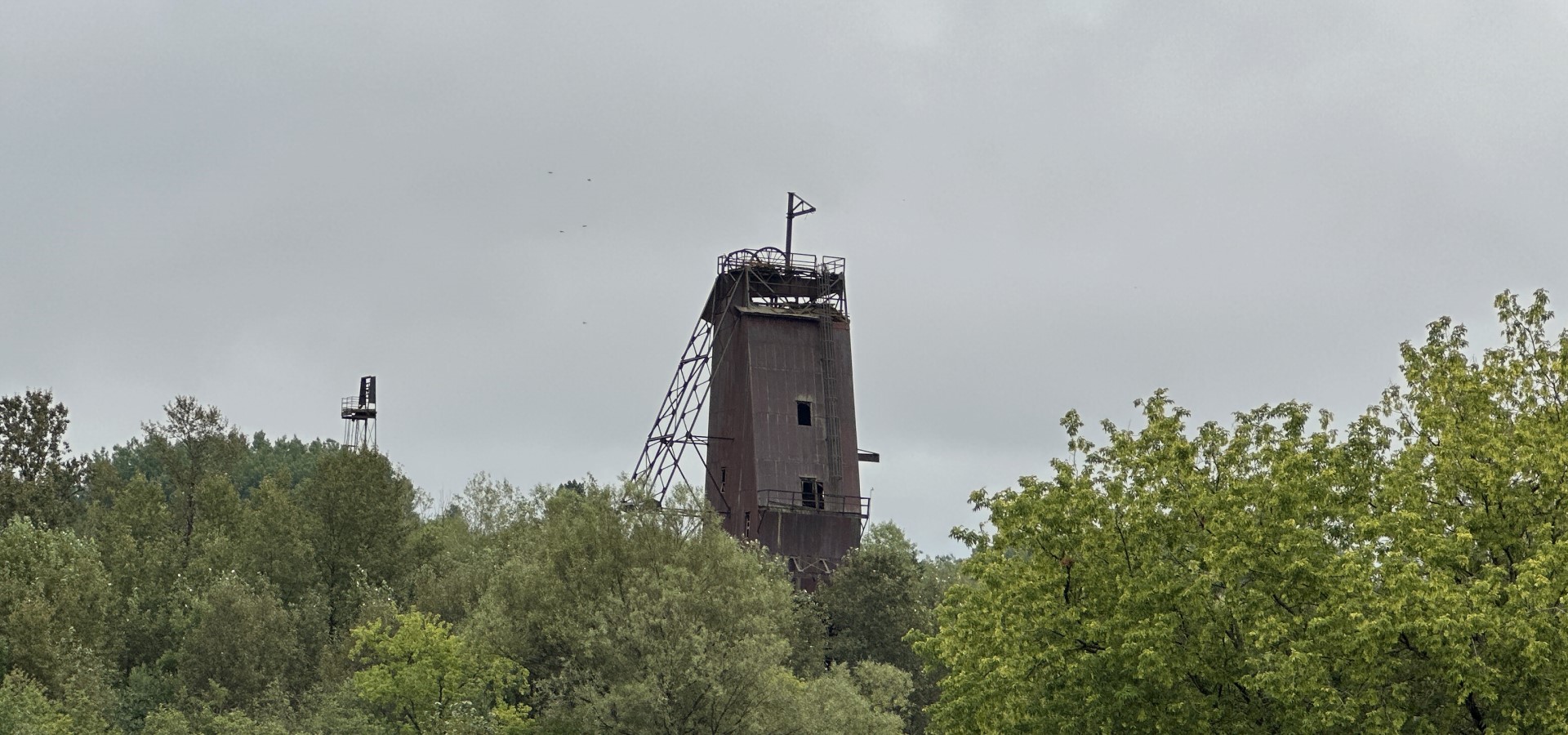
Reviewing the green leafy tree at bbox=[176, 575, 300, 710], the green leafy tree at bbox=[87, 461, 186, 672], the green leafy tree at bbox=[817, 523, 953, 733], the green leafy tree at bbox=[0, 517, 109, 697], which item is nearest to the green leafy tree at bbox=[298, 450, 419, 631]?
the green leafy tree at bbox=[87, 461, 186, 672]

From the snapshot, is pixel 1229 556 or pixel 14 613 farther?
pixel 14 613

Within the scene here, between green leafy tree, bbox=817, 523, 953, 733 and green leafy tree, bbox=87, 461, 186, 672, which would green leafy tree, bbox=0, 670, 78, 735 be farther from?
green leafy tree, bbox=817, 523, 953, 733

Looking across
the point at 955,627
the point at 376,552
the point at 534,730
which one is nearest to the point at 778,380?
the point at 376,552

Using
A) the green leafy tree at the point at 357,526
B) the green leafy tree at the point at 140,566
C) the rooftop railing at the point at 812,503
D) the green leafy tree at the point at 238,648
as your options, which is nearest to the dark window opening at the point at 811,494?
the rooftop railing at the point at 812,503

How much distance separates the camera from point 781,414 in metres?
83.5

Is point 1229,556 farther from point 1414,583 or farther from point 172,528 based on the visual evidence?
point 172,528

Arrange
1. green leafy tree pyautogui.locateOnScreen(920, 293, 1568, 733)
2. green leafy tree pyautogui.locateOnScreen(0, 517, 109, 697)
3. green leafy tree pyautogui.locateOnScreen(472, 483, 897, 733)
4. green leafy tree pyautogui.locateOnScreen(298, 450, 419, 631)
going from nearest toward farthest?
1. green leafy tree pyautogui.locateOnScreen(920, 293, 1568, 733)
2. green leafy tree pyautogui.locateOnScreen(472, 483, 897, 733)
3. green leafy tree pyautogui.locateOnScreen(0, 517, 109, 697)
4. green leafy tree pyautogui.locateOnScreen(298, 450, 419, 631)

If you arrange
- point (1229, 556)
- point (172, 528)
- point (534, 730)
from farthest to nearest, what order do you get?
point (172, 528), point (534, 730), point (1229, 556)

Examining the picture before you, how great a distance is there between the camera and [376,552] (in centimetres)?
8331

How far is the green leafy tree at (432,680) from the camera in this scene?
53938mm

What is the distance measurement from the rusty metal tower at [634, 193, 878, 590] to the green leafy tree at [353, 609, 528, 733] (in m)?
24.5

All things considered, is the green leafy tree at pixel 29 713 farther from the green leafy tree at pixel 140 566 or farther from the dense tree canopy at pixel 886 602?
the green leafy tree at pixel 140 566

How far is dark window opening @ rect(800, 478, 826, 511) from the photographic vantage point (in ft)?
270

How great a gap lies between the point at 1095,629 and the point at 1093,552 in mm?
2571
